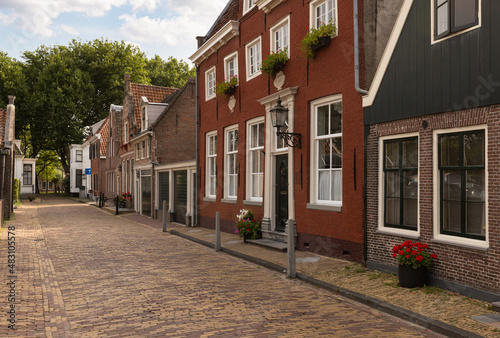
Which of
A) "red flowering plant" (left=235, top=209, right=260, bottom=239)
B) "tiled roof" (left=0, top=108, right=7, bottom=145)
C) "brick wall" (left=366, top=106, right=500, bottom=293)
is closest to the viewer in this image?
"brick wall" (left=366, top=106, right=500, bottom=293)

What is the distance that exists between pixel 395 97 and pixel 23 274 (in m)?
8.10

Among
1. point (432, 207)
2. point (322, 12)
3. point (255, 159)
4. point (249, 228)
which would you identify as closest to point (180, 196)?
point (255, 159)

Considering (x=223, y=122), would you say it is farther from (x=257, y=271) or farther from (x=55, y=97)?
(x=55, y=97)

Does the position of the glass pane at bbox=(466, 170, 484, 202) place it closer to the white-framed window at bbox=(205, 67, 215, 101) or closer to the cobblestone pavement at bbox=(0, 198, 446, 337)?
the cobblestone pavement at bbox=(0, 198, 446, 337)

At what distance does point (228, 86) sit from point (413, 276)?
10.1 meters

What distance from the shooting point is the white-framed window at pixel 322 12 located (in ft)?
35.3

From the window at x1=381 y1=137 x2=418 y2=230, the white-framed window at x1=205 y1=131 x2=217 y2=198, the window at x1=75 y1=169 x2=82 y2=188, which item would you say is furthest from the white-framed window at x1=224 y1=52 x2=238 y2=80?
the window at x1=75 y1=169 x2=82 y2=188

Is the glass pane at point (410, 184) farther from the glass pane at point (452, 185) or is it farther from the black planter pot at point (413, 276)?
the black planter pot at point (413, 276)

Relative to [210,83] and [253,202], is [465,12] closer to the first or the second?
[253,202]

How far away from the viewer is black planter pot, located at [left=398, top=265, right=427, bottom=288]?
735cm

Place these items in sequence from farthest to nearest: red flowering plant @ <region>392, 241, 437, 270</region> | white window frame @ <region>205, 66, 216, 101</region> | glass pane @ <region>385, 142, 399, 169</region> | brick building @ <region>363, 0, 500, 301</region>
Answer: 1. white window frame @ <region>205, 66, 216, 101</region>
2. glass pane @ <region>385, 142, 399, 169</region>
3. red flowering plant @ <region>392, 241, 437, 270</region>
4. brick building @ <region>363, 0, 500, 301</region>

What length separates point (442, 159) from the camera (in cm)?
740

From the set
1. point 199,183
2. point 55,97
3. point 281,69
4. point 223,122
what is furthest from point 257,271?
point 55,97

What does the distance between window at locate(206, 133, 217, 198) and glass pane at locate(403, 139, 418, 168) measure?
32.9 ft
